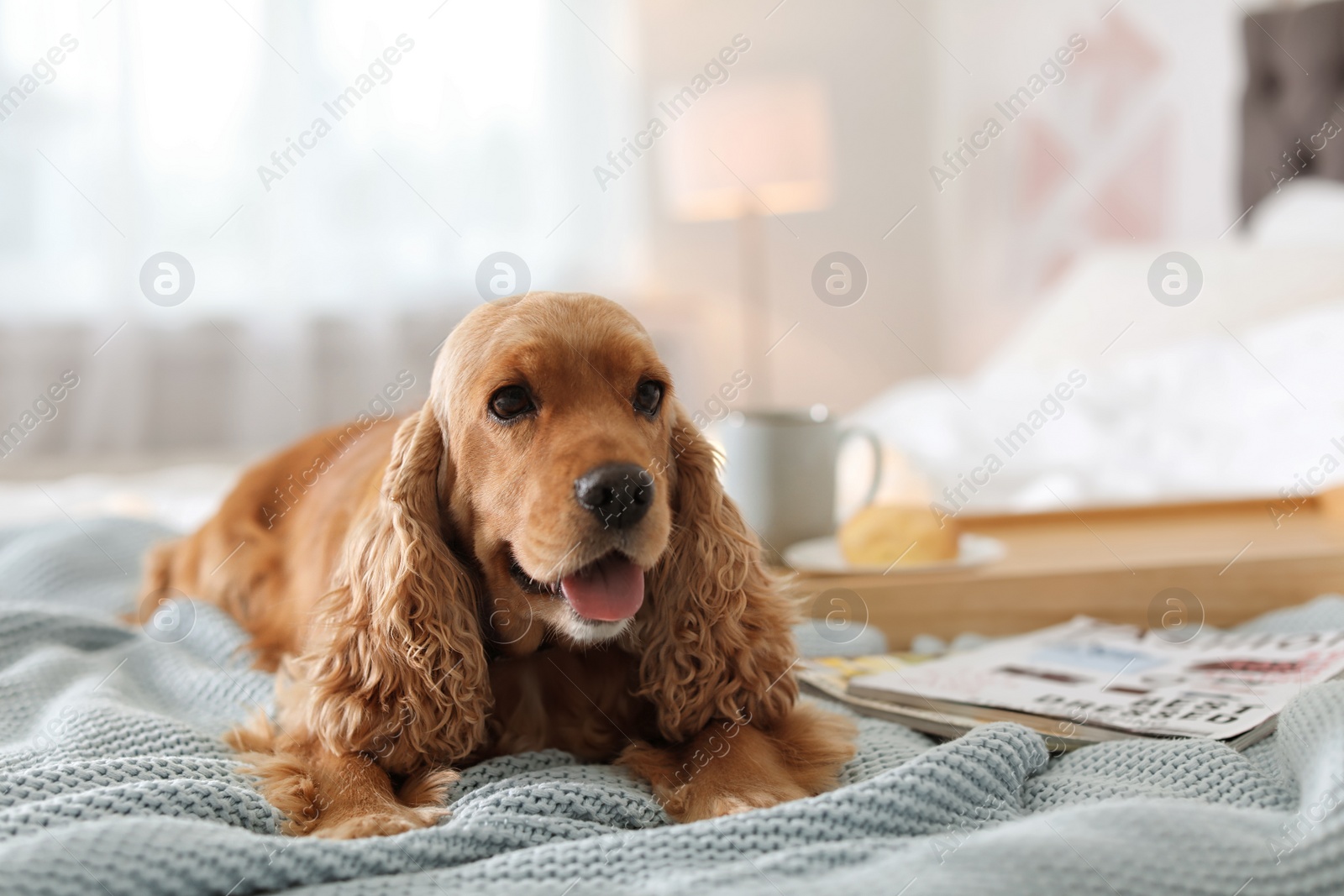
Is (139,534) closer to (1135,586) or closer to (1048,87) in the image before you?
(1135,586)

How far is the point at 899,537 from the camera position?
1789 mm

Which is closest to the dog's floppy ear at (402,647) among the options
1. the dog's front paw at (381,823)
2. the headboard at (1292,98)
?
the dog's front paw at (381,823)

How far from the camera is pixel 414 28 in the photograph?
15.3ft

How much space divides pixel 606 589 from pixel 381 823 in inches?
13.1

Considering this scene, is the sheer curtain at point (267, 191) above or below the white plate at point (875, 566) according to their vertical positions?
above

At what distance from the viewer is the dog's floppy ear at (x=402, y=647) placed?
47.9 inches

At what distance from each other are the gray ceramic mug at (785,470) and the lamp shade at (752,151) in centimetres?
291

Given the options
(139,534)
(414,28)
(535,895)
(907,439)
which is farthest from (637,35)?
(535,895)

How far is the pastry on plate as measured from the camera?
5.81ft

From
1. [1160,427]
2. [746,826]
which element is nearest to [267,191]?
[1160,427]

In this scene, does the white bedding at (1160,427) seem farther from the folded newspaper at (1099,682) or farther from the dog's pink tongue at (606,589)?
the dog's pink tongue at (606,589)

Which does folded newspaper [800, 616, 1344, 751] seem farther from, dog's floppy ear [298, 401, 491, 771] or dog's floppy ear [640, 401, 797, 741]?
dog's floppy ear [298, 401, 491, 771]

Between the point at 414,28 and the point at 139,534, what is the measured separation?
3.16 metres

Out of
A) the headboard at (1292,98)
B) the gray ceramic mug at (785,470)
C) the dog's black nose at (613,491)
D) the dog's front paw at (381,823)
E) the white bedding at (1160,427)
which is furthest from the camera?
the headboard at (1292,98)
